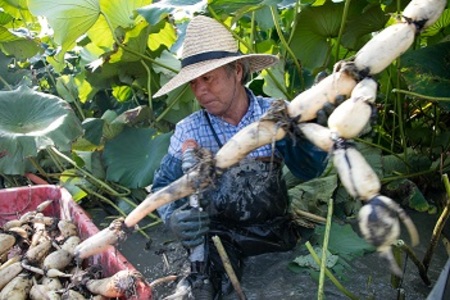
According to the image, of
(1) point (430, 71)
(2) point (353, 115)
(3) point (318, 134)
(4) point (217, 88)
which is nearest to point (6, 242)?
(4) point (217, 88)

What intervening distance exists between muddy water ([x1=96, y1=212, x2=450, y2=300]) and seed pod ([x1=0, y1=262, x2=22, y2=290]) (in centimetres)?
48

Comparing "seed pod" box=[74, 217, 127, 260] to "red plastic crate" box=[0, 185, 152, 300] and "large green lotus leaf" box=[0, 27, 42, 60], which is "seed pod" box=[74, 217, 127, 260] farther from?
"large green lotus leaf" box=[0, 27, 42, 60]

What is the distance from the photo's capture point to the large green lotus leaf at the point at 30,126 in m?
2.05

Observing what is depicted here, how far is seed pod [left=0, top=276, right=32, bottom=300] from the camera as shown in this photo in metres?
1.73

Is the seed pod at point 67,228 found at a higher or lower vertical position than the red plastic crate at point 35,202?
higher

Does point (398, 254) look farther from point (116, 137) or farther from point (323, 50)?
point (116, 137)

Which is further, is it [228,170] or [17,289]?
[228,170]

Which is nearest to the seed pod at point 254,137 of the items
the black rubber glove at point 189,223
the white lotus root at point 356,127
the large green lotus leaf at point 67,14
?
the white lotus root at point 356,127

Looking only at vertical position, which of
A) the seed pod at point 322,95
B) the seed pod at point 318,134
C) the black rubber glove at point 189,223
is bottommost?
the black rubber glove at point 189,223

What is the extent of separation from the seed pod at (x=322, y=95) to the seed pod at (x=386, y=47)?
0.15 feet

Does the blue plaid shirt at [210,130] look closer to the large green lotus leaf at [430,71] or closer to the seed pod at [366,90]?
the large green lotus leaf at [430,71]

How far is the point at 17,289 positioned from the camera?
175 cm

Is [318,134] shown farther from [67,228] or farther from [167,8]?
[67,228]

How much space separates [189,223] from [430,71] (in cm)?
106
